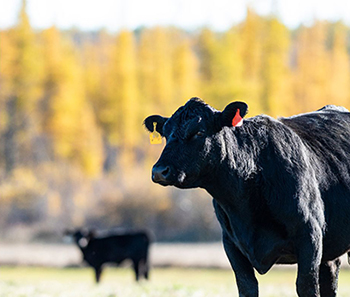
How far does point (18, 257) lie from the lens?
→ 30.2 m

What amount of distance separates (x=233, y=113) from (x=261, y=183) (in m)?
0.67

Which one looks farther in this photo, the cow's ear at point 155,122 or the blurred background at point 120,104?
the blurred background at point 120,104

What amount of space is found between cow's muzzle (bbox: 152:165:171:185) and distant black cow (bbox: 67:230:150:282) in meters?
15.5

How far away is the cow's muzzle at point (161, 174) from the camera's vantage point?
5.11m

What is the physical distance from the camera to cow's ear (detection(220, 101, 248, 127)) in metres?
5.50

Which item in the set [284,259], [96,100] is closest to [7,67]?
[96,100]

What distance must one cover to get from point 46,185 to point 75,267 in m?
18.9

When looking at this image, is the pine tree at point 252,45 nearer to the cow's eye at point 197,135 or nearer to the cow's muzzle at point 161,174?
the cow's eye at point 197,135

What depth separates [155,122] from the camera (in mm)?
6051

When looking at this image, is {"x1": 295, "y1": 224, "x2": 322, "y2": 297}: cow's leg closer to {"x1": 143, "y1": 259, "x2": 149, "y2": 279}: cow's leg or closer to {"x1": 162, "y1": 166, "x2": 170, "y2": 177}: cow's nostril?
{"x1": 162, "y1": 166, "x2": 170, "y2": 177}: cow's nostril

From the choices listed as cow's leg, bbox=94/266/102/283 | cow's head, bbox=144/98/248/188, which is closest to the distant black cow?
cow's leg, bbox=94/266/102/283

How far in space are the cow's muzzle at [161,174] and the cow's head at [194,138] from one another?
0.04 m

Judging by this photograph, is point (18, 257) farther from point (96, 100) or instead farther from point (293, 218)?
point (96, 100)

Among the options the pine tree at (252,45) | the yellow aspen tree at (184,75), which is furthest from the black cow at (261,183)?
the pine tree at (252,45)
